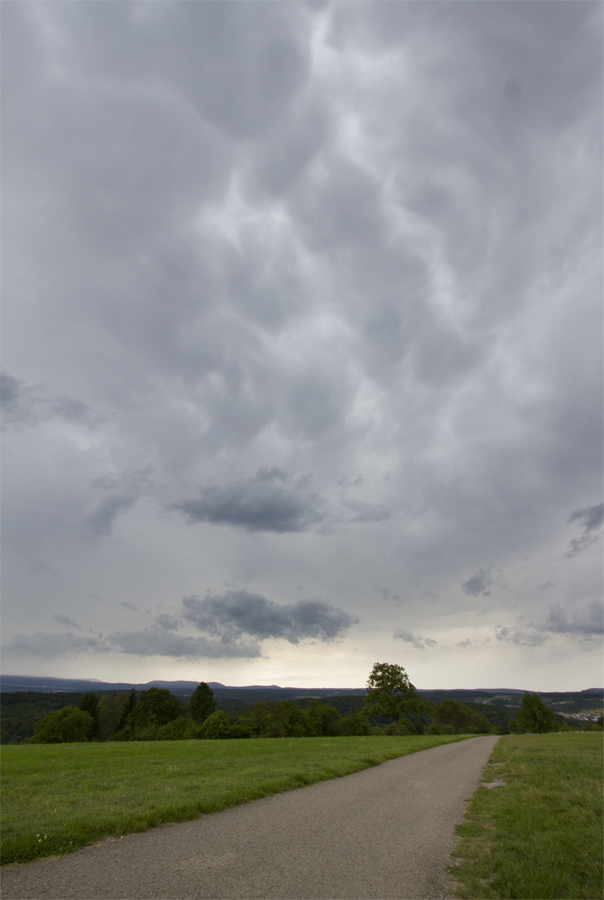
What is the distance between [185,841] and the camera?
28.7 ft

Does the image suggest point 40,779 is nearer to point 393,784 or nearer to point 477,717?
point 393,784

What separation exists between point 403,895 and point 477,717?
156m

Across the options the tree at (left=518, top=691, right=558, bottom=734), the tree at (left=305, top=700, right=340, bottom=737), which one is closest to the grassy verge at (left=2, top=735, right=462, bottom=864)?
the tree at (left=305, top=700, right=340, bottom=737)

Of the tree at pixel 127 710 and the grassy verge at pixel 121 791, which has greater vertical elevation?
the grassy verge at pixel 121 791

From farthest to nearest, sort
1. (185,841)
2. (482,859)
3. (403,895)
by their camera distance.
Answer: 1. (185,841)
2. (482,859)
3. (403,895)

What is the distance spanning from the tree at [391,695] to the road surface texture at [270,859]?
211ft

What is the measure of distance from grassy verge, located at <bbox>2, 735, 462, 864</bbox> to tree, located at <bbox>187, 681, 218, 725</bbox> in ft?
253

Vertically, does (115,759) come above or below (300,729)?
above

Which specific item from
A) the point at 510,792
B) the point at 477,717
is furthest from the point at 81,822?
the point at 477,717

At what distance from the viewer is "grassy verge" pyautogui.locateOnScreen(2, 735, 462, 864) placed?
8633 millimetres

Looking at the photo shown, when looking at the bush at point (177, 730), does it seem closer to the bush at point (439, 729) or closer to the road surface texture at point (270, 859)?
the bush at point (439, 729)

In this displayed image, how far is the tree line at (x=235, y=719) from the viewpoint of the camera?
69.6m

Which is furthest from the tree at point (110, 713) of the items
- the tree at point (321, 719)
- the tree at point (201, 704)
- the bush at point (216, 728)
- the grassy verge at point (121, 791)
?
the grassy verge at point (121, 791)

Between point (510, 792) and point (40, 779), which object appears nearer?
point (510, 792)
